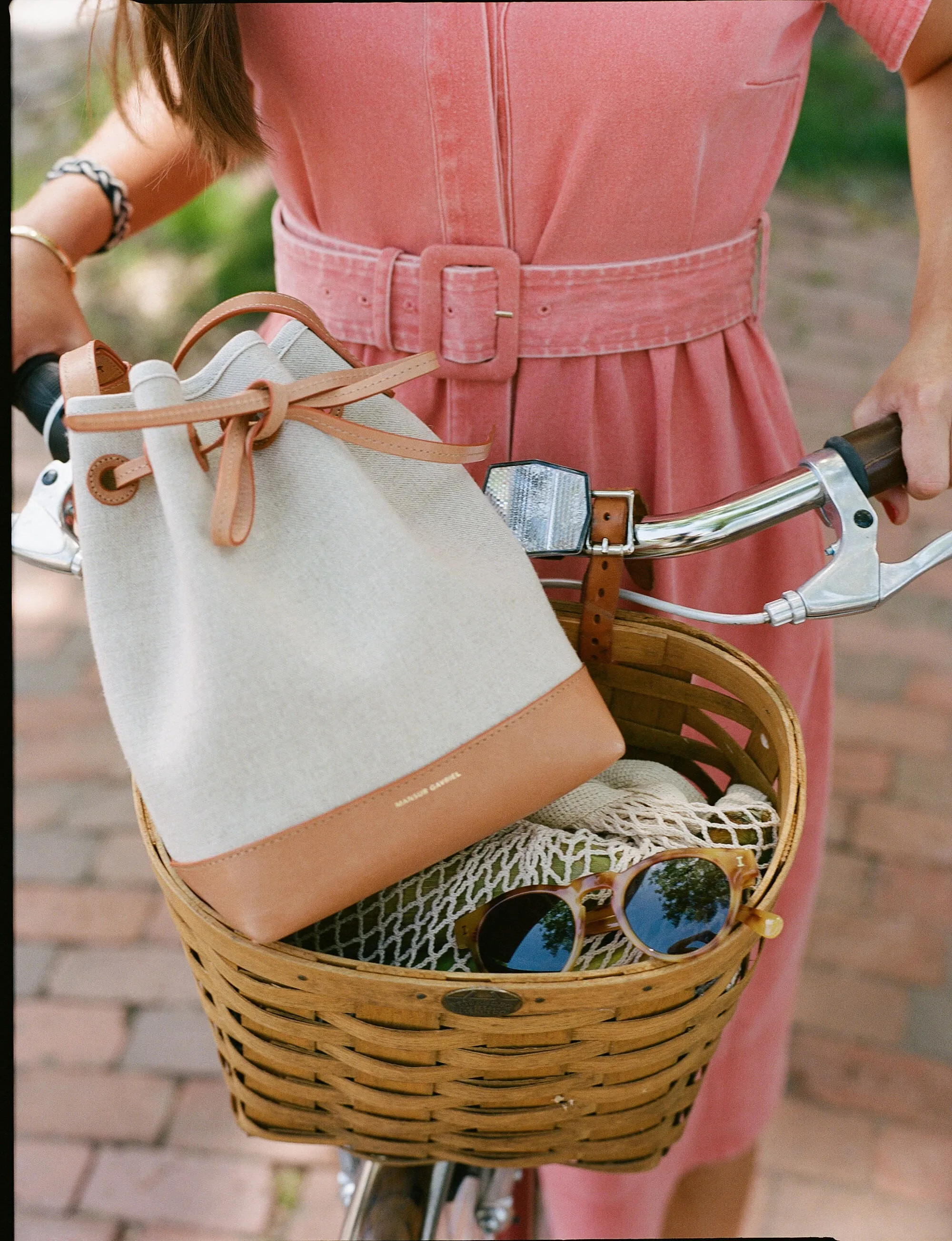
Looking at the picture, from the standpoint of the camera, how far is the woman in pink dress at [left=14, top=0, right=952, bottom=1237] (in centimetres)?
93

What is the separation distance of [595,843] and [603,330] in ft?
1.51

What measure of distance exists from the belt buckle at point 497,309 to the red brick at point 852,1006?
150 cm

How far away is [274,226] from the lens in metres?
1.18

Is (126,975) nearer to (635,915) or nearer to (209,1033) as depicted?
(209,1033)

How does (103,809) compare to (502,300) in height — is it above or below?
below

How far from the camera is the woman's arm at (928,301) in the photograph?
926 mm

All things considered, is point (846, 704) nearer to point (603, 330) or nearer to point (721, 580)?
point (721, 580)

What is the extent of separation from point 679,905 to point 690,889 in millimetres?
14

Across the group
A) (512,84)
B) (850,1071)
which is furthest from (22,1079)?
(512,84)

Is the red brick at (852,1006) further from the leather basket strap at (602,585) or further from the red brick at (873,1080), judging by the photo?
the leather basket strap at (602,585)

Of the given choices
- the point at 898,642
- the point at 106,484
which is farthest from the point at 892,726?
the point at 106,484

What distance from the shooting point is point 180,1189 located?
5.96 ft

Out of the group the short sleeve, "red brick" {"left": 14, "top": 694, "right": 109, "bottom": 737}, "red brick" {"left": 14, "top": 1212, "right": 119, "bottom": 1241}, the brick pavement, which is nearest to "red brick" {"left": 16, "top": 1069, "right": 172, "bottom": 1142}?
the brick pavement

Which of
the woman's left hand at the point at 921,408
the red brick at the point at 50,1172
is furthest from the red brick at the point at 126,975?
the woman's left hand at the point at 921,408
